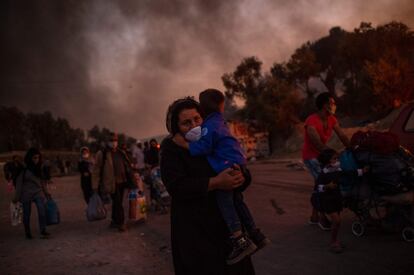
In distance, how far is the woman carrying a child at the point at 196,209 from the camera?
2525 mm

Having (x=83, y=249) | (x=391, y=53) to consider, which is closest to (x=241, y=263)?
(x=83, y=249)

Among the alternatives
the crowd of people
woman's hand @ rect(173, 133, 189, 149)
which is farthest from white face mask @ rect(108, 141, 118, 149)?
woman's hand @ rect(173, 133, 189, 149)

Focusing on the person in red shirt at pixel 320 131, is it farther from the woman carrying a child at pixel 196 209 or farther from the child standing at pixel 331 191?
the woman carrying a child at pixel 196 209

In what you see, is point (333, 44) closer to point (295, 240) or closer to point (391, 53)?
point (391, 53)

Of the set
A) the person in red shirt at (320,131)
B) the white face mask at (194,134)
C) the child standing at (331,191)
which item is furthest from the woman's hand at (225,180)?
the person in red shirt at (320,131)

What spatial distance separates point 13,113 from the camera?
7688cm

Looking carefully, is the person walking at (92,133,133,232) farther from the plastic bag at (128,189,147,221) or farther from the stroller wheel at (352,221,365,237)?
the stroller wheel at (352,221,365,237)

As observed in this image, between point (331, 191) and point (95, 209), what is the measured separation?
16.4ft

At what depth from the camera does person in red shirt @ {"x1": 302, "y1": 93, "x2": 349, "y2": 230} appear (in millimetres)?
6520

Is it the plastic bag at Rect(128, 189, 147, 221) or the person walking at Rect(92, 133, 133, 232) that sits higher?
the person walking at Rect(92, 133, 133, 232)

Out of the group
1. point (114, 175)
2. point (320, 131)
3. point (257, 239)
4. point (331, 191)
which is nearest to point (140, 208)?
point (114, 175)

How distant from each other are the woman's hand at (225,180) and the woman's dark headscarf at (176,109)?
0.48 m

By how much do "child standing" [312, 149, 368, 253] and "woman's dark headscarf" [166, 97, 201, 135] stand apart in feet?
11.8

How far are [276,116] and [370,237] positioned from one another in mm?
33112
